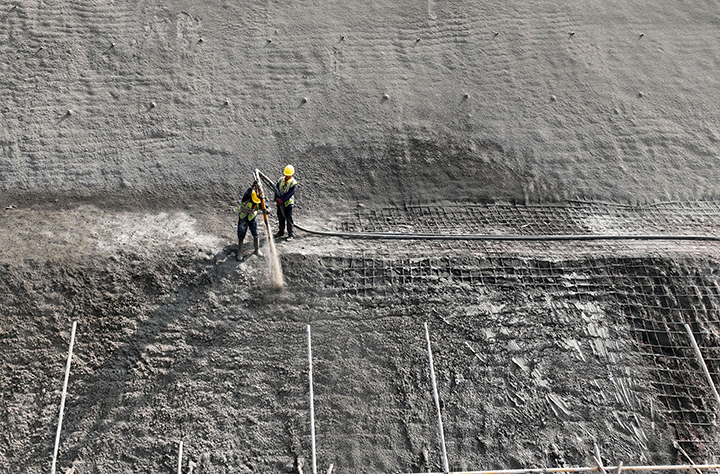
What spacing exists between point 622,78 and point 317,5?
7.73 meters

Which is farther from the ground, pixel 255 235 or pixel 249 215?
pixel 249 215

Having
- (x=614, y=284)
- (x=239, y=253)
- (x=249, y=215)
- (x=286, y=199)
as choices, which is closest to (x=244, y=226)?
(x=249, y=215)

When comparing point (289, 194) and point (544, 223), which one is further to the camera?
point (544, 223)

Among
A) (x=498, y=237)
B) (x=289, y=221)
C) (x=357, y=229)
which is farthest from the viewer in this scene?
(x=357, y=229)

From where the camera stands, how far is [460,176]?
10.1 m

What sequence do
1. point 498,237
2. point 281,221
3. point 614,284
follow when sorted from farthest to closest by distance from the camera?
1. point 498,237
2. point 281,221
3. point 614,284

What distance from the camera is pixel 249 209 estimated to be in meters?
7.54

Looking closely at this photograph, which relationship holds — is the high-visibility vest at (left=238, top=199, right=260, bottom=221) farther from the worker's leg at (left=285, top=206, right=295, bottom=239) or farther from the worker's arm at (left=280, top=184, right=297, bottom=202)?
the worker's leg at (left=285, top=206, right=295, bottom=239)

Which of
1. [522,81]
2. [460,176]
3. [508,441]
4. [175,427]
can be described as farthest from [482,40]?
[175,427]

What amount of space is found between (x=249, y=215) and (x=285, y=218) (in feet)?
3.00

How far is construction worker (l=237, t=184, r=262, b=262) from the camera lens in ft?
24.3

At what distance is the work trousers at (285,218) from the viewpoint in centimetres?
819

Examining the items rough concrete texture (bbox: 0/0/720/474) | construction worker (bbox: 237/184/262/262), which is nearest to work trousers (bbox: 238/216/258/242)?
construction worker (bbox: 237/184/262/262)

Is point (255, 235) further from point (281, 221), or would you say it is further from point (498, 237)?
point (498, 237)
